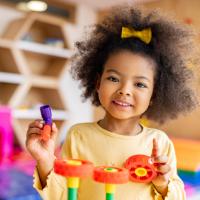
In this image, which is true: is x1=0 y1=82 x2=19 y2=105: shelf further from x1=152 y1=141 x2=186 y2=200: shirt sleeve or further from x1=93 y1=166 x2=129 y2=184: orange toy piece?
x1=93 y1=166 x2=129 y2=184: orange toy piece

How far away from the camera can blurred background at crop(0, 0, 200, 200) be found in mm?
1633

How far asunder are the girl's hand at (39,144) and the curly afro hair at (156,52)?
172mm

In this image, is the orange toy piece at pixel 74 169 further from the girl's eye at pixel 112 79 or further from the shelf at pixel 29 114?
the shelf at pixel 29 114

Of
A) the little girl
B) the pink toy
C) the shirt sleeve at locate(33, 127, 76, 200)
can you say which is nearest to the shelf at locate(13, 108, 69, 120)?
the pink toy

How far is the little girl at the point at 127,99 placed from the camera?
1.71 feet

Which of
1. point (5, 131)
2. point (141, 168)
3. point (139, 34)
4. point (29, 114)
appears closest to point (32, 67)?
point (29, 114)

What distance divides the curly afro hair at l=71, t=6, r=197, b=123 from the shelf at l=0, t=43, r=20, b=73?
1197mm

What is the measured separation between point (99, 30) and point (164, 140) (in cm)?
22

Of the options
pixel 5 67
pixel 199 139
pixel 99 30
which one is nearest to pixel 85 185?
pixel 99 30

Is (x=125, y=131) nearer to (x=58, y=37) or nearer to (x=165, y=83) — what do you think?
(x=165, y=83)

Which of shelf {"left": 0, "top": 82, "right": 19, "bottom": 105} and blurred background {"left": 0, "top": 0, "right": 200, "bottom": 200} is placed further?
shelf {"left": 0, "top": 82, "right": 19, "bottom": 105}

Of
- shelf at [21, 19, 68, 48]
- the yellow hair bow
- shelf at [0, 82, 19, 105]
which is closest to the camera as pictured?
the yellow hair bow

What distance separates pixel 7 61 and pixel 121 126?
1.39 meters

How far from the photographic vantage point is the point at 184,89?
25.3 inches
